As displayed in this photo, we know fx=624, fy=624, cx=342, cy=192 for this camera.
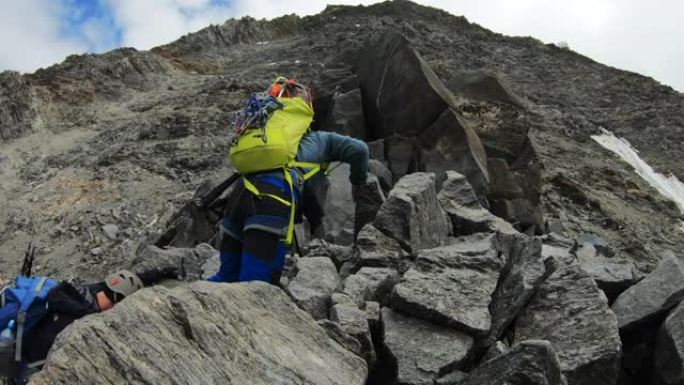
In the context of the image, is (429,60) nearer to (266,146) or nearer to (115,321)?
(266,146)

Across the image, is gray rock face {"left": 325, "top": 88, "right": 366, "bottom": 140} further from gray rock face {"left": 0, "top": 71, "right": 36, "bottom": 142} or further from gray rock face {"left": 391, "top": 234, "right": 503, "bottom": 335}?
gray rock face {"left": 0, "top": 71, "right": 36, "bottom": 142}

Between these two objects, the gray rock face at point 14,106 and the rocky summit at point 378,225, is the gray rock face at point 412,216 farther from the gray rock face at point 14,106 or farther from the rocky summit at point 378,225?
the gray rock face at point 14,106

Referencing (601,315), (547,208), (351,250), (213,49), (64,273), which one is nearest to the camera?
(601,315)

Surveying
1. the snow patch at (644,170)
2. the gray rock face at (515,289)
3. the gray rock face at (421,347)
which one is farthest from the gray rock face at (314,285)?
the snow patch at (644,170)

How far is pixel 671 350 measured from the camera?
488 cm

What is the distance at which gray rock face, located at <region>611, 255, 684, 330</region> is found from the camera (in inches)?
219

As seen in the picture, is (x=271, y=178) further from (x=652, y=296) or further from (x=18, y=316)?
(x=652, y=296)

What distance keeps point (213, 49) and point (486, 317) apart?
1279 inches

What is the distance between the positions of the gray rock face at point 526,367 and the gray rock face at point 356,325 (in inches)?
44.2

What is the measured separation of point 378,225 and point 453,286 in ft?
5.70

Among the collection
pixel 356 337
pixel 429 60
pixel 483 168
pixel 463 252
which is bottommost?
pixel 356 337

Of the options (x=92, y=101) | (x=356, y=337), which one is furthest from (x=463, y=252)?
(x=92, y=101)

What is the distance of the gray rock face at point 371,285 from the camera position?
5570 millimetres

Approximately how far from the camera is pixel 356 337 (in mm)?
4672
